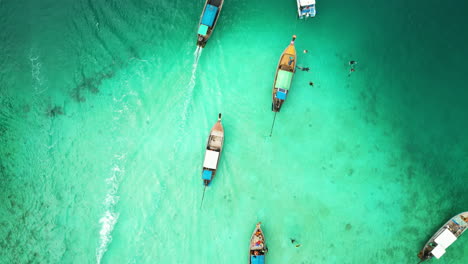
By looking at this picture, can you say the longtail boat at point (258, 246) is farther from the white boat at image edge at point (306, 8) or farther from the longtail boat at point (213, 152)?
the white boat at image edge at point (306, 8)

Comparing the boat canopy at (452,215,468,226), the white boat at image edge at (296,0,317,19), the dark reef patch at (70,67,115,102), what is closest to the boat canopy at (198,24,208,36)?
the white boat at image edge at (296,0,317,19)

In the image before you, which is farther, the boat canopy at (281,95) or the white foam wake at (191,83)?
the white foam wake at (191,83)

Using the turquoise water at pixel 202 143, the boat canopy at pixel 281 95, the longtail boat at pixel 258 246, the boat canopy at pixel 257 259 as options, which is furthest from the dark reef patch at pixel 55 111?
the boat canopy at pixel 257 259

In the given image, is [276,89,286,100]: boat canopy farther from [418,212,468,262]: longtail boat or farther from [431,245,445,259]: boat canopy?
[431,245,445,259]: boat canopy

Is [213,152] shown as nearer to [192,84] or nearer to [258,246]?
[192,84]

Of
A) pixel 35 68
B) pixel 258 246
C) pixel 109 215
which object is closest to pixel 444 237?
→ pixel 258 246

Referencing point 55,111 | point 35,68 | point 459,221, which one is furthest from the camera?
point 35,68
